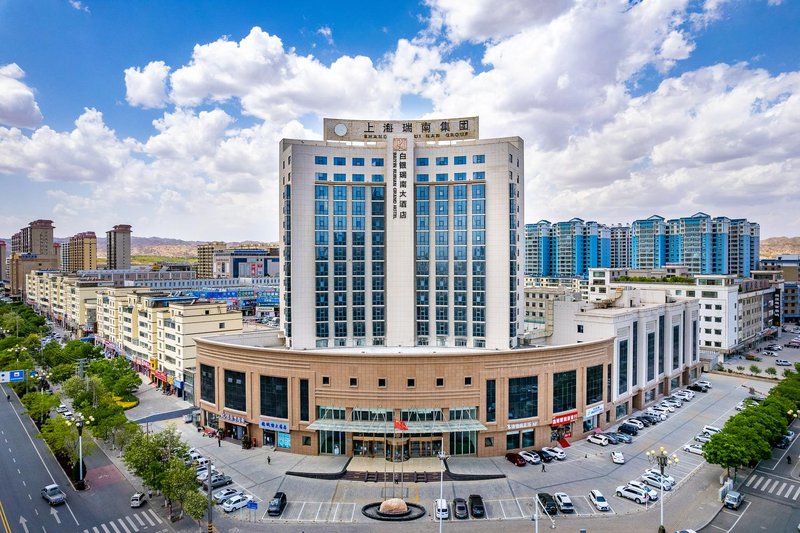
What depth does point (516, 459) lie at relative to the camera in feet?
156

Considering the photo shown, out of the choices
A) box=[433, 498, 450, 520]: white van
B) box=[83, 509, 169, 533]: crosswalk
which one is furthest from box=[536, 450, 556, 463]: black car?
box=[83, 509, 169, 533]: crosswalk

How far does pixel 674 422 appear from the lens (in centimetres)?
5988

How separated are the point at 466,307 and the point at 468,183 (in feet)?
53.2

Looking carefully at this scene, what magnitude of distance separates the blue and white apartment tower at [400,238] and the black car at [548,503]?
22.2 meters

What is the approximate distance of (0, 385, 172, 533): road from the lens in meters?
36.5

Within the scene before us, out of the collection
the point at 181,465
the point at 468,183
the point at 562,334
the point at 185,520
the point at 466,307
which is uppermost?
the point at 468,183

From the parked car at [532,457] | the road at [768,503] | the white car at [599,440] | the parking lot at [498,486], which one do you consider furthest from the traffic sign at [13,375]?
the road at [768,503]

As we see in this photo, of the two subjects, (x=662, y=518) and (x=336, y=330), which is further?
(x=336, y=330)

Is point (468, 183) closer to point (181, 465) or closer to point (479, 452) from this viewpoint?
point (479, 452)

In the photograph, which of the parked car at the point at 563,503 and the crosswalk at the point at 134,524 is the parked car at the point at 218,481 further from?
the parked car at the point at 563,503

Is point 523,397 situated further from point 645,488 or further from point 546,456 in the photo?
point 645,488

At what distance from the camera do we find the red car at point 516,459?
47.0 metres

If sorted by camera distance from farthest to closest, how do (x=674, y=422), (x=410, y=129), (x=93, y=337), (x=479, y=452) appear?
(x=93, y=337) < (x=410, y=129) < (x=674, y=422) < (x=479, y=452)

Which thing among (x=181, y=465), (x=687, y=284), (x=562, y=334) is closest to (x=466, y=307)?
(x=562, y=334)
